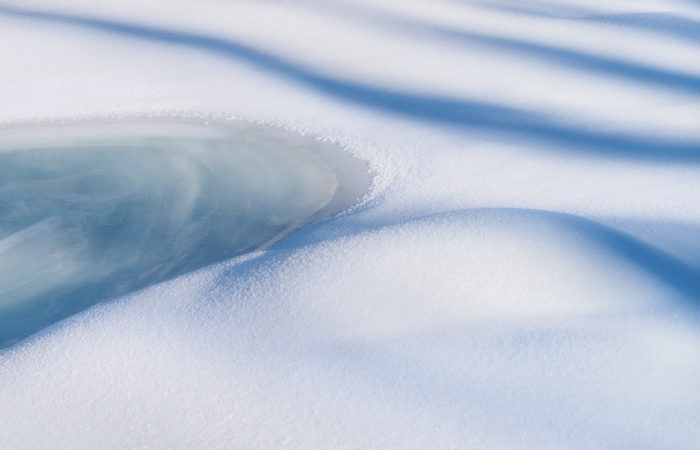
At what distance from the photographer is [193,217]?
4.03 ft

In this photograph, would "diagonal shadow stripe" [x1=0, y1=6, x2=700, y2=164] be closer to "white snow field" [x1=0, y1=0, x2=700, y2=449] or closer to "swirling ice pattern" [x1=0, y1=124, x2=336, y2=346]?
"white snow field" [x1=0, y1=0, x2=700, y2=449]

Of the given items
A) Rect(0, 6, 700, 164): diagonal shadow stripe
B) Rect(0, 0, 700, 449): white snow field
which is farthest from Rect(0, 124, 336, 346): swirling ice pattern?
Rect(0, 6, 700, 164): diagonal shadow stripe

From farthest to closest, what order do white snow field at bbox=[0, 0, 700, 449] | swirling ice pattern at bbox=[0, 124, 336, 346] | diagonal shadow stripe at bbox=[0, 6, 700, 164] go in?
diagonal shadow stripe at bbox=[0, 6, 700, 164]
swirling ice pattern at bbox=[0, 124, 336, 346]
white snow field at bbox=[0, 0, 700, 449]

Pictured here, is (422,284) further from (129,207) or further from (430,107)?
(430,107)

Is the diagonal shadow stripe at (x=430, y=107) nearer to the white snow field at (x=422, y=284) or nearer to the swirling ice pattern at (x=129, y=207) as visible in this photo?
the white snow field at (x=422, y=284)

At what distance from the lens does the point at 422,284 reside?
0.95 m

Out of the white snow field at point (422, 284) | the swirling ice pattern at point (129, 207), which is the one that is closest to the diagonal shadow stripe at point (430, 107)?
the white snow field at point (422, 284)

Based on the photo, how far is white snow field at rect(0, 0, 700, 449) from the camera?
77 cm

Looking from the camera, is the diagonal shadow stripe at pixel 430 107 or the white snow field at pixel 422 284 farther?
the diagonal shadow stripe at pixel 430 107

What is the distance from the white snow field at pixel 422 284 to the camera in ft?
2.53

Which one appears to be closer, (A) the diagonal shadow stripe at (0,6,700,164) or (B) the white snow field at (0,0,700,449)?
→ (B) the white snow field at (0,0,700,449)

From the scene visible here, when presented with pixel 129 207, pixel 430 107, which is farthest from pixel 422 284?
pixel 430 107

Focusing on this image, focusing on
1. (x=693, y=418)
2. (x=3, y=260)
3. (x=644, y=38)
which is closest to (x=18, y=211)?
(x=3, y=260)

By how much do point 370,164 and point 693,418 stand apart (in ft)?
2.45
